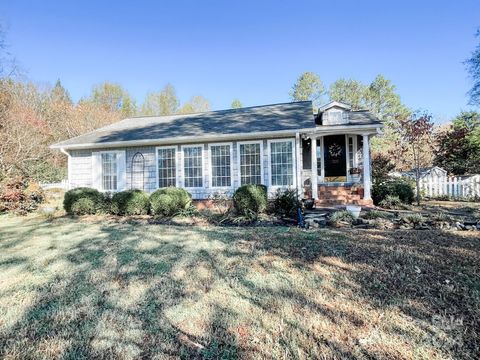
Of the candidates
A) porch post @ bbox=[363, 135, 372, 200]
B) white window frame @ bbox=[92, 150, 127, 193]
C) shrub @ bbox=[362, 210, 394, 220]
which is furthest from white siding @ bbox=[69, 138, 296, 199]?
shrub @ bbox=[362, 210, 394, 220]

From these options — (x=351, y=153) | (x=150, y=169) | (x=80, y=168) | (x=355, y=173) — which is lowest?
(x=355, y=173)

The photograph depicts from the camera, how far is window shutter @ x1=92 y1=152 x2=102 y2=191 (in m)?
12.1

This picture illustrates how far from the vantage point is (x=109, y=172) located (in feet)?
39.5

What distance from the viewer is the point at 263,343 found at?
7.58 ft

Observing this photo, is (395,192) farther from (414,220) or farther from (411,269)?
(411,269)

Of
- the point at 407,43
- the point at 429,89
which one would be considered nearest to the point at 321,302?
the point at 407,43

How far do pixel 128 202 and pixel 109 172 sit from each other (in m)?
3.52

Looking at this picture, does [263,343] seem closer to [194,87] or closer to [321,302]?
[321,302]

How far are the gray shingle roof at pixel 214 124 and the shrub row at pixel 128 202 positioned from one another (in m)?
2.56

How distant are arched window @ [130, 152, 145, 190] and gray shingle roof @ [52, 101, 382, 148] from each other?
2.72ft

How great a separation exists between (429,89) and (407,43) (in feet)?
35.3

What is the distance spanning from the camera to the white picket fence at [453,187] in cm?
1247

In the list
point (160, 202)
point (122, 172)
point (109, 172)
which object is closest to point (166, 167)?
point (122, 172)

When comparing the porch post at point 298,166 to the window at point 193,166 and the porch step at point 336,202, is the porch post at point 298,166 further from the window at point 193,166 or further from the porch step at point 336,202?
the window at point 193,166
